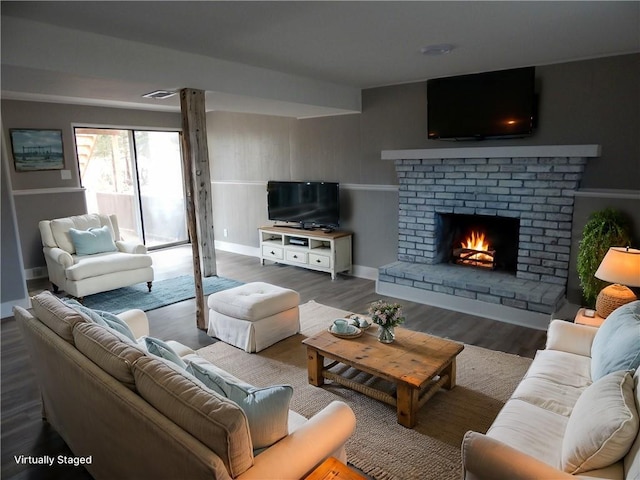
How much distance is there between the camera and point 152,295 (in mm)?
4992

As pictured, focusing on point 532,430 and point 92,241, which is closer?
point 532,430

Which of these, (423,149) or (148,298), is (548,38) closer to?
(423,149)

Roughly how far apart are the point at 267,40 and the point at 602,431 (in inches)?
119

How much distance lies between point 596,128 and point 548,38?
1.19 metres

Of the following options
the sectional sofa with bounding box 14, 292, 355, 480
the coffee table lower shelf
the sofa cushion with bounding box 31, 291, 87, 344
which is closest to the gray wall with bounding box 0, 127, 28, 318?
the sofa cushion with bounding box 31, 291, 87, 344

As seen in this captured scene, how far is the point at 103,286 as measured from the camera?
15.7 feet

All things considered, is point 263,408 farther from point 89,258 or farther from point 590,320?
point 89,258

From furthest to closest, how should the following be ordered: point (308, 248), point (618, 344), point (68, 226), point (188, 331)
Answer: point (308, 248)
point (68, 226)
point (188, 331)
point (618, 344)

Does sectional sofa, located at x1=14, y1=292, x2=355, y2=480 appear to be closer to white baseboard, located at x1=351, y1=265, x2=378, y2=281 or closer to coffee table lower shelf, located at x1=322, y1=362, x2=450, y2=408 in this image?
coffee table lower shelf, located at x1=322, y1=362, x2=450, y2=408

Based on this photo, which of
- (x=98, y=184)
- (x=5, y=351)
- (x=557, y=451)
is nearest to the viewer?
(x=557, y=451)

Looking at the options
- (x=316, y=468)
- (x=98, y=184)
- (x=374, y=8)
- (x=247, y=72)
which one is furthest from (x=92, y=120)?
(x=316, y=468)

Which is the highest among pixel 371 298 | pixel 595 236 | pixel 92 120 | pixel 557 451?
pixel 92 120

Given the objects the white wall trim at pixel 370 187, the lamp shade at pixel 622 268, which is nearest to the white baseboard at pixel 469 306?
the lamp shade at pixel 622 268

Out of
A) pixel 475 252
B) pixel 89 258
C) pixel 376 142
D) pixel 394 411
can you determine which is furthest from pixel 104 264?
pixel 475 252
